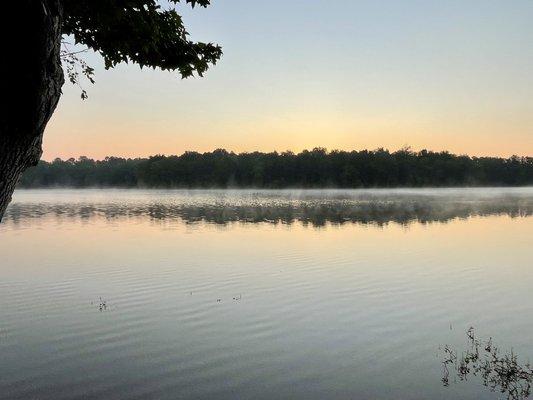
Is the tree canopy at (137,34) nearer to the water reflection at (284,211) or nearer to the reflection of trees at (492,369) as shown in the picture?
the reflection of trees at (492,369)

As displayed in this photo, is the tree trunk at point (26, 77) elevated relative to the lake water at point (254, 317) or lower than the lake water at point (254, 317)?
elevated

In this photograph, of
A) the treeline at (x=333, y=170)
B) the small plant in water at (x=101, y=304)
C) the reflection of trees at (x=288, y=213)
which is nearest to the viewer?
the small plant in water at (x=101, y=304)

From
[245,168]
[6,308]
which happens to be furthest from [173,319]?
[245,168]

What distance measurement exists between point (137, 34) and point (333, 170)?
173 metres

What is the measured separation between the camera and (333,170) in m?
178

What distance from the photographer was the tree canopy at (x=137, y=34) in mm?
6605

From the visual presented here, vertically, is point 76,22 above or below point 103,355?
above

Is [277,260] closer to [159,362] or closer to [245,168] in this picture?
[159,362]

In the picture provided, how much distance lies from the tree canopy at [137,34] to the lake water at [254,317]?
480 centimetres

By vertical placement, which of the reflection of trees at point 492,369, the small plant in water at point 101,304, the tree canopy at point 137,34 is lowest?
the small plant in water at point 101,304

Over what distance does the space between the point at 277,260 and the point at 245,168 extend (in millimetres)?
170493

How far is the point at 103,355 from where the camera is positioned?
8.47 m

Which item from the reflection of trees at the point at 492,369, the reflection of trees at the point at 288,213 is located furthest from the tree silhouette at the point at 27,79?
the reflection of trees at the point at 288,213

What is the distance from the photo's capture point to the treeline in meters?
177
